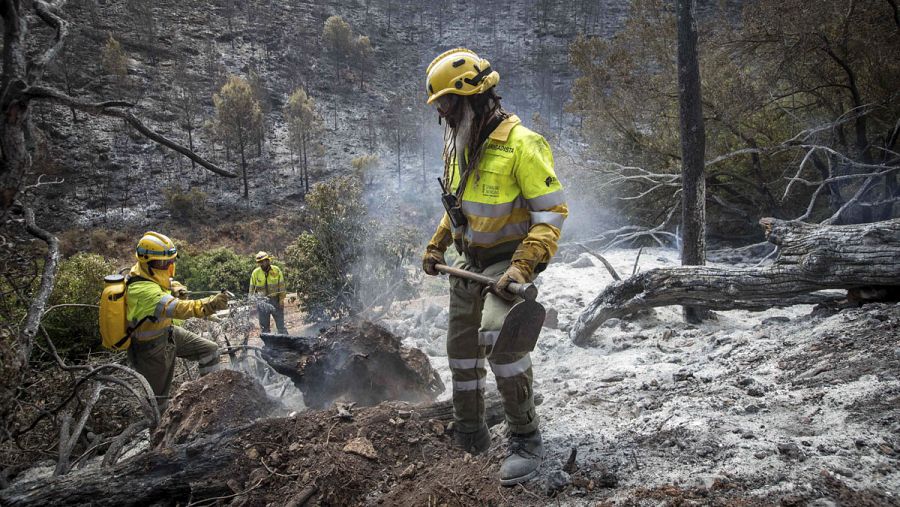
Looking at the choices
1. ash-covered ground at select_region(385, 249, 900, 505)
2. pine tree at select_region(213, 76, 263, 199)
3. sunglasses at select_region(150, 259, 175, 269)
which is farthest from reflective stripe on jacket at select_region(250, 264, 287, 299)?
pine tree at select_region(213, 76, 263, 199)

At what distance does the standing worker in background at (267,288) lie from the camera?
877 centimetres

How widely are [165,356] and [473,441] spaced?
3259 mm

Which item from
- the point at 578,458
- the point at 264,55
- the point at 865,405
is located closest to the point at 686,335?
the point at 865,405

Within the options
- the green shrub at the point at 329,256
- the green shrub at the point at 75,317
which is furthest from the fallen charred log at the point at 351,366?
the green shrub at the point at 329,256

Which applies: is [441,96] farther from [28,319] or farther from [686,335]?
[686,335]

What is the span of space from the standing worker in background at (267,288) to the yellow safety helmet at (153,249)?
4.37 meters

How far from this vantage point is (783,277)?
3.83m

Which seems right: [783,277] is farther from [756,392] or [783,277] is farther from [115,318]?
[115,318]

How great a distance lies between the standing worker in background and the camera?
28.8ft

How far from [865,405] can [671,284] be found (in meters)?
2.04

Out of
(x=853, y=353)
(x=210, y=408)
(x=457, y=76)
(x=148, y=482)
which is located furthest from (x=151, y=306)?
(x=853, y=353)

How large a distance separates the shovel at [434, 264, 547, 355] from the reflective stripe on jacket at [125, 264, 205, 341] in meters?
3.02

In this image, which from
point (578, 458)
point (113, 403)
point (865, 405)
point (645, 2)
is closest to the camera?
point (865, 405)

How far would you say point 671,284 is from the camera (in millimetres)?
4230
